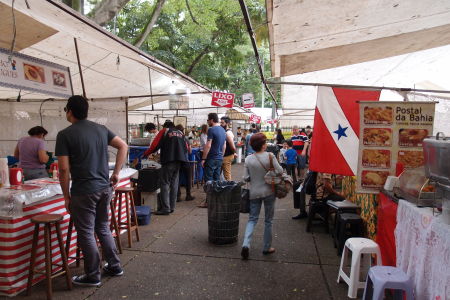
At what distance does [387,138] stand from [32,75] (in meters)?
4.66

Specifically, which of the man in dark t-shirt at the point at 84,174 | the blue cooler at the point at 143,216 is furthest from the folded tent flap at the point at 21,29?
the blue cooler at the point at 143,216

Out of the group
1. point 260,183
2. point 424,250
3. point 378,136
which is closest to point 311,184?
point 260,183

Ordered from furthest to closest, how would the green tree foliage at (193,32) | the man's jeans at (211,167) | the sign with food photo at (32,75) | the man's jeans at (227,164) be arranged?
the green tree foliage at (193,32)
the man's jeans at (227,164)
the man's jeans at (211,167)
the sign with food photo at (32,75)

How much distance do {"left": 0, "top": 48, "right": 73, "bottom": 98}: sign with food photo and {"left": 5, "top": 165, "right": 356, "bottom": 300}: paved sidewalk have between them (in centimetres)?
247

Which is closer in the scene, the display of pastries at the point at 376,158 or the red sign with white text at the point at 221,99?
the display of pastries at the point at 376,158

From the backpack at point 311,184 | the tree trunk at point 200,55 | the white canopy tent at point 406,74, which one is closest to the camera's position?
the white canopy tent at point 406,74

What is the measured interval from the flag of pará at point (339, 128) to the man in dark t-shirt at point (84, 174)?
110 inches

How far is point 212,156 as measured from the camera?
24.9 feet

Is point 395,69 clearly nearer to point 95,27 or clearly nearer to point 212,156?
point 212,156

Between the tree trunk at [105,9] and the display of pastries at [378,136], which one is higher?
the tree trunk at [105,9]

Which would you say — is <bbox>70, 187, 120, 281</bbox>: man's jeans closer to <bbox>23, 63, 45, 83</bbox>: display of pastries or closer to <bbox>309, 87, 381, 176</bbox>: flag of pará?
<bbox>23, 63, 45, 83</bbox>: display of pastries

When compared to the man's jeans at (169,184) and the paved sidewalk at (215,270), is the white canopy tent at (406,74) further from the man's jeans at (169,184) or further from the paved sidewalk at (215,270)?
the man's jeans at (169,184)

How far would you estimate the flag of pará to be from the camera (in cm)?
457

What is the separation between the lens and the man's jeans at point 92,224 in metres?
3.50
